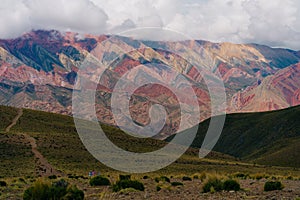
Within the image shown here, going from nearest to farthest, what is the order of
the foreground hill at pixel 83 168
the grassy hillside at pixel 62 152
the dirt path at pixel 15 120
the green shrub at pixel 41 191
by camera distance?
the green shrub at pixel 41 191 → the foreground hill at pixel 83 168 → the grassy hillside at pixel 62 152 → the dirt path at pixel 15 120

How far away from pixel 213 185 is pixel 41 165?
40.9m

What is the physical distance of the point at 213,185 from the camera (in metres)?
A: 25.8

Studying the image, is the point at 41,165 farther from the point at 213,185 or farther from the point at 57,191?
the point at 57,191

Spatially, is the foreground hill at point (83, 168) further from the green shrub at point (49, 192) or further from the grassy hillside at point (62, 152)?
the green shrub at point (49, 192)

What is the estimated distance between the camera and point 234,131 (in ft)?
646

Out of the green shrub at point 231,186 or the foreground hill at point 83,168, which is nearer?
the green shrub at point 231,186

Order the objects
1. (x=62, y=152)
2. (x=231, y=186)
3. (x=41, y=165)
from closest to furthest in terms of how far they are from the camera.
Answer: (x=231, y=186) < (x=41, y=165) < (x=62, y=152)

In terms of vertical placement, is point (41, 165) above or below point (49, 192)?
above

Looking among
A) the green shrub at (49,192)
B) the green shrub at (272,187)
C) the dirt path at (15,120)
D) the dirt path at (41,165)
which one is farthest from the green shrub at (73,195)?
the dirt path at (15,120)

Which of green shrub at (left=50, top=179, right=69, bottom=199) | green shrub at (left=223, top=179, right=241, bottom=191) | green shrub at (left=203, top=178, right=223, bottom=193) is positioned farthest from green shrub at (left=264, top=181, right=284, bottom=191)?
green shrub at (left=50, top=179, right=69, bottom=199)

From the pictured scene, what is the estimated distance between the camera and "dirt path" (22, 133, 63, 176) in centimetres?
5428

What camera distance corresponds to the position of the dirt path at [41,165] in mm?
54278

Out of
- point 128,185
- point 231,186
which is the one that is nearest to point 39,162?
point 128,185

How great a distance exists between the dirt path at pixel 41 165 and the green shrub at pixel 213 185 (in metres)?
30.7
